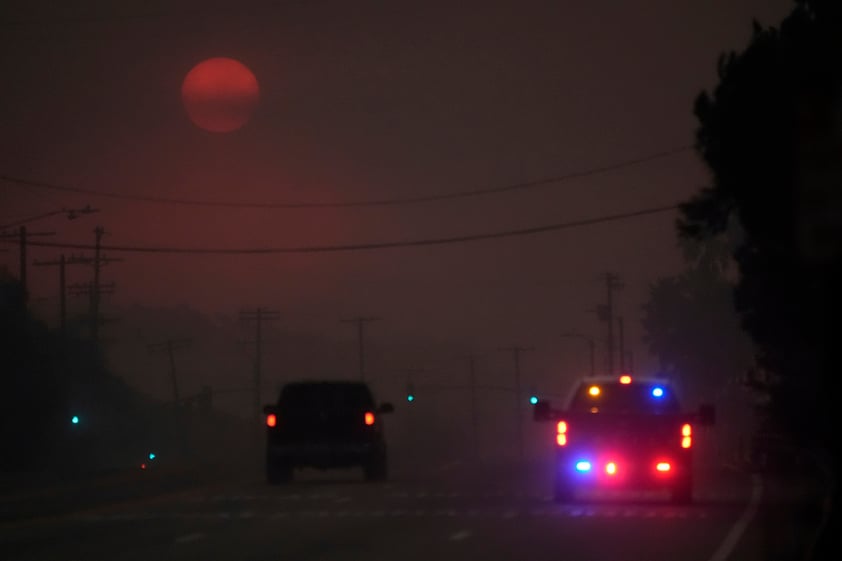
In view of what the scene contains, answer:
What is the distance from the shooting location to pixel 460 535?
2206 centimetres

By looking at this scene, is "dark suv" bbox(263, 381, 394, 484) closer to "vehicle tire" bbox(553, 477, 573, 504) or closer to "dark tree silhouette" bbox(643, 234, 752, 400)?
"vehicle tire" bbox(553, 477, 573, 504)

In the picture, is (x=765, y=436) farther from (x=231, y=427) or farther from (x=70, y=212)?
(x=231, y=427)

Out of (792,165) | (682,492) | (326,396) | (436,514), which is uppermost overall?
(792,165)

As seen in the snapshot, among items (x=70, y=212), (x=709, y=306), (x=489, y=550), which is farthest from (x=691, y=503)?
(x=709, y=306)

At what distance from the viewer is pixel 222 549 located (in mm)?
19906

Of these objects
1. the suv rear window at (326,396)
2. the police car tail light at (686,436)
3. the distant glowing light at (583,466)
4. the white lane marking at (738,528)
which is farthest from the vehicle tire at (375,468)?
the police car tail light at (686,436)

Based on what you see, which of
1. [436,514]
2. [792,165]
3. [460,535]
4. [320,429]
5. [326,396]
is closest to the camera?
[460,535]

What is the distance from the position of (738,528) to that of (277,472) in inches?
610

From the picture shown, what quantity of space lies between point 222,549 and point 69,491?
49.3 ft

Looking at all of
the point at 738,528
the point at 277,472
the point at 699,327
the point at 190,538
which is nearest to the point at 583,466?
the point at 738,528

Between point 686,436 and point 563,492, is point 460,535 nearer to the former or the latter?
point 563,492

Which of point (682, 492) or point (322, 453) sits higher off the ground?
point (322, 453)

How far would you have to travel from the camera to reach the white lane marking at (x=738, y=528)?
18611 millimetres

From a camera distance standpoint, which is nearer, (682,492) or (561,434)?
(682,492)
